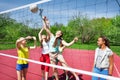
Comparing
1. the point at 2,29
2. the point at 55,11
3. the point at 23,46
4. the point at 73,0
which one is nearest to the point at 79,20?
the point at 55,11

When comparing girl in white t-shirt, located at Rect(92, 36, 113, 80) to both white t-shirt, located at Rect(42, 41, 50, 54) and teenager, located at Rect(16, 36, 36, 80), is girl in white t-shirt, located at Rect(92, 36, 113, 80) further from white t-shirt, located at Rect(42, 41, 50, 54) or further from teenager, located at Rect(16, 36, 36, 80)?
white t-shirt, located at Rect(42, 41, 50, 54)

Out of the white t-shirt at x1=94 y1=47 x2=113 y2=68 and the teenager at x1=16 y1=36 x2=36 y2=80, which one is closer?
the white t-shirt at x1=94 y1=47 x2=113 y2=68

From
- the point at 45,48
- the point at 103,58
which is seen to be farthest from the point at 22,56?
the point at 103,58

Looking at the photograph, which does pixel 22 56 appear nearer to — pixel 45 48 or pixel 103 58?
pixel 45 48

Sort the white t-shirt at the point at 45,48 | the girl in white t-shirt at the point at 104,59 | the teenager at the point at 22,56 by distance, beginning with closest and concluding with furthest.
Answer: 1. the girl in white t-shirt at the point at 104,59
2. the teenager at the point at 22,56
3. the white t-shirt at the point at 45,48

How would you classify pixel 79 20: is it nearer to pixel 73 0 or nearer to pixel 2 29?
pixel 73 0

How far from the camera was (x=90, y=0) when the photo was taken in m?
8.19

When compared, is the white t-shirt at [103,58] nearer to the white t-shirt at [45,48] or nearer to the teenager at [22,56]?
the teenager at [22,56]

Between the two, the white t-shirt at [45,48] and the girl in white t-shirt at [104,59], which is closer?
the girl in white t-shirt at [104,59]

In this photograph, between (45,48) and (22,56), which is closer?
(22,56)

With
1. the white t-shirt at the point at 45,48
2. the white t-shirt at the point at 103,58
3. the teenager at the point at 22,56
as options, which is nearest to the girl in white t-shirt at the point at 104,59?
the white t-shirt at the point at 103,58

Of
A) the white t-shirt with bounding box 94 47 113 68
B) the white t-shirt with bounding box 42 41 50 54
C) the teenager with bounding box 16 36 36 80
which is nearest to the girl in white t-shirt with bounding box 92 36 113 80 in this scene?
the white t-shirt with bounding box 94 47 113 68

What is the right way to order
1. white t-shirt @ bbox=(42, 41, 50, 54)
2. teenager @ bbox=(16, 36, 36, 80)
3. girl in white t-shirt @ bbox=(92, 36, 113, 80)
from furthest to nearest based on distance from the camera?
white t-shirt @ bbox=(42, 41, 50, 54)
teenager @ bbox=(16, 36, 36, 80)
girl in white t-shirt @ bbox=(92, 36, 113, 80)

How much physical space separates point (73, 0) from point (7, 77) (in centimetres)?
318
